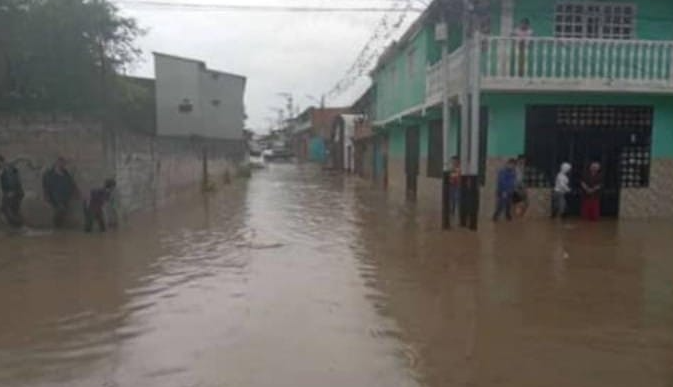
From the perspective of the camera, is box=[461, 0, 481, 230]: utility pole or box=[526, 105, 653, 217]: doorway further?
box=[526, 105, 653, 217]: doorway

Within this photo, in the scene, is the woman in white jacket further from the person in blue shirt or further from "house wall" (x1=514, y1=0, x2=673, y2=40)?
"house wall" (x1=514, y1=0, x2=673, y2=40)

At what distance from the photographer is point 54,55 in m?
20.9

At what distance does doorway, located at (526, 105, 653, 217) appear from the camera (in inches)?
701

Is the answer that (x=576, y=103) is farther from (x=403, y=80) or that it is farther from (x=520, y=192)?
(x=403, y=80)

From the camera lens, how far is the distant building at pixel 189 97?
39.7m

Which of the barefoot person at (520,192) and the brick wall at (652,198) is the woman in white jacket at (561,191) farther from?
the barefoot person at (520,192)

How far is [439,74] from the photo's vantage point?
20.2 metres

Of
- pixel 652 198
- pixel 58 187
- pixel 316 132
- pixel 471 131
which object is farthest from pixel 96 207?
pixel 316 132

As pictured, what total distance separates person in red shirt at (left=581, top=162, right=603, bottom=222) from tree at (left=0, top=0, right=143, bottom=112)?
1342 centimetres

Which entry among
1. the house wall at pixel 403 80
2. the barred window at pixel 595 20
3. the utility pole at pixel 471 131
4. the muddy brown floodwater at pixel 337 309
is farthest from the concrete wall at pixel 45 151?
the house wall at pixel 403 80

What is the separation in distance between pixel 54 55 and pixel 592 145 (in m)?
15.0

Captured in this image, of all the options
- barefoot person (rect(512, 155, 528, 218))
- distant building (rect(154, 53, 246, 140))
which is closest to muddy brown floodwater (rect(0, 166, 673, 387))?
barefoot person (rect(512, 155, 528, 218))

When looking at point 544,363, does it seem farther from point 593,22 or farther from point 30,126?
point 593,22

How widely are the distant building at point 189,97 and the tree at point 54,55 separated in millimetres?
16265
